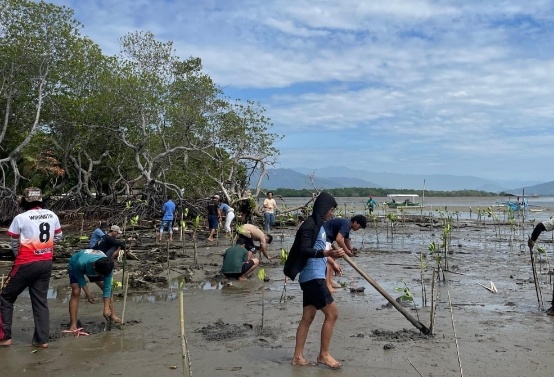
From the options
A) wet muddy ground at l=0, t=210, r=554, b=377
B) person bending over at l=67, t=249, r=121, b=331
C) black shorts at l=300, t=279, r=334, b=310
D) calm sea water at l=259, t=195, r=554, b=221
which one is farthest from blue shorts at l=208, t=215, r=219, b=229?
black shorts at l=300, t=279, r=334, b=310

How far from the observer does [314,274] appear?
5.13 m

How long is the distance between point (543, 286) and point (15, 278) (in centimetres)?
851

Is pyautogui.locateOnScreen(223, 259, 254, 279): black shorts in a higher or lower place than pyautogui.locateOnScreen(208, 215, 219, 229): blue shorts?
lower

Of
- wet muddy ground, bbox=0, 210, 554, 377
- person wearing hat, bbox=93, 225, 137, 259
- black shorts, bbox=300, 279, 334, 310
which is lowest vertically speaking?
wet muddy ground, bbox=0, 210, 554, 377

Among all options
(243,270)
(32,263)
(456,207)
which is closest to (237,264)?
(243,270)

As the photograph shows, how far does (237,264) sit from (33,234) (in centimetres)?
480

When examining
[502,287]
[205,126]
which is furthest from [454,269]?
[205,126]

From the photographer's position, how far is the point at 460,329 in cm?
661

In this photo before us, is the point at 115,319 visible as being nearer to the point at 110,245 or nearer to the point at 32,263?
the point at 110,245

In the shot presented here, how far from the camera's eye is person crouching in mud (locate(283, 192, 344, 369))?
16.7 feet

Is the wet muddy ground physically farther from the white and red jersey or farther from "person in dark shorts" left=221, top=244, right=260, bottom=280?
the white and red jersey

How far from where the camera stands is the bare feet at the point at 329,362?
202 inches

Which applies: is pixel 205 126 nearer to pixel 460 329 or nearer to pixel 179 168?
pixel 179 168

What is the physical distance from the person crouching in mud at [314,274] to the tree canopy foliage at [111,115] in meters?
17.3
